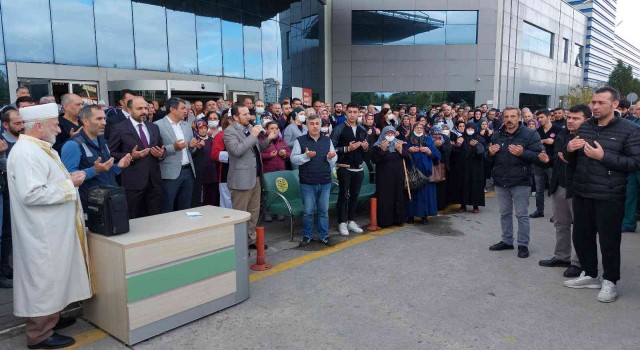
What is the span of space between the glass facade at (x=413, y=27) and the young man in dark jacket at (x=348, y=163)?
21.4 meters

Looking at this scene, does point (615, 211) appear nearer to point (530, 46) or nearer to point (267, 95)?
point (267, 95)

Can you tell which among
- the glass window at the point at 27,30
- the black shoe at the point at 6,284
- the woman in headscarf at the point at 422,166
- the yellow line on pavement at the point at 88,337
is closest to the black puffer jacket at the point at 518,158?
the woman in headscarf at the point at 422,166

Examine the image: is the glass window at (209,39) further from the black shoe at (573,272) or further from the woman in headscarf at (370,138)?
the black shoe at (573,272)

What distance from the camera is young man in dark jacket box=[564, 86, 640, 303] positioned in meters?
4.25

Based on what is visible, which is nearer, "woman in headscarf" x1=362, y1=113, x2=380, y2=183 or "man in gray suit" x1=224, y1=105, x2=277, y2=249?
"man in gray suit" x1=224, y1=105, x2=277, y2=249

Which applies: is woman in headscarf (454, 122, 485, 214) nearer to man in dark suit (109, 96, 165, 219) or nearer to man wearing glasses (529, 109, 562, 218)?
man wearing glasses (529, 109, 562, 218)

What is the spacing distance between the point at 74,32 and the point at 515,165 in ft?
44.2

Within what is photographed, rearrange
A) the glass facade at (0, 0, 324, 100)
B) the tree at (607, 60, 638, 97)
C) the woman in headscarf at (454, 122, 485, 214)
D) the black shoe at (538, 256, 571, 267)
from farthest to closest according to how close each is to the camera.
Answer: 1. the tree at (607, 60, 638, 97)
2. the glass facade at (0, 0, 324, 100)
3. the woman in headscarf at (454, 122, 485, 214)
4. the black shoe at (538, 256, 571, 267)

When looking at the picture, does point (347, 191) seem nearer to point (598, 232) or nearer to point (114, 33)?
point (598, 232)

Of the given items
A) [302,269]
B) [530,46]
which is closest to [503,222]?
[302,269]

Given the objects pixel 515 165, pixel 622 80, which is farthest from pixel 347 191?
pixel 622 80

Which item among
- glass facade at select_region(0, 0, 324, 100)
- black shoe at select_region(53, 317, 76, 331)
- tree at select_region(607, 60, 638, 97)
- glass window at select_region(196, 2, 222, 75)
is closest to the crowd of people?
black shoe at select_region(53, 317, 76, 331)

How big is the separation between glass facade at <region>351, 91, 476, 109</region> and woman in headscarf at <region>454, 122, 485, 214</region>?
63.8ft

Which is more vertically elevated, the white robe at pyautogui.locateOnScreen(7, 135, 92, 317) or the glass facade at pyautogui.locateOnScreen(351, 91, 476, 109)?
the glass facade at pyautogui.locateOnScreen(351, 91, 476, 109)
